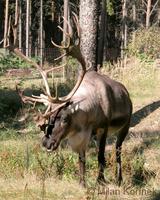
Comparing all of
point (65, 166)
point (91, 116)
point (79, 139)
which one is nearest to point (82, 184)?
point (79, 139)

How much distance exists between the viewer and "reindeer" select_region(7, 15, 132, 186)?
698 centimetres

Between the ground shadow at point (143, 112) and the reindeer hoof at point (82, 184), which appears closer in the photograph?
the reindeer hoof at point (82, 184)

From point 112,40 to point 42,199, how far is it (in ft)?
170

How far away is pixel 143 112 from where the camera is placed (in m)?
Result: 13.2

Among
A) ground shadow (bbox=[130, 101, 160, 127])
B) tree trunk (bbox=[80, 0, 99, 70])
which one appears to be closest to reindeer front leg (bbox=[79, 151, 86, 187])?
tree trunk (bbox=[80, 0, 99, 70])

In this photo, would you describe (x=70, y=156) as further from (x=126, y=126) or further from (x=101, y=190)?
(x=101, y=190)

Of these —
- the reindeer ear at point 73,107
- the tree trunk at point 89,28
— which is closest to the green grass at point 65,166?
the reindeer ear at point 73,107

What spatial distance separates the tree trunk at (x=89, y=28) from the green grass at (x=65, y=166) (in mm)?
1838

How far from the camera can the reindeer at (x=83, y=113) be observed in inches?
275

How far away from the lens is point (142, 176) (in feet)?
28.3

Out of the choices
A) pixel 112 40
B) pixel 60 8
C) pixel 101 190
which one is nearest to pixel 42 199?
pixel 101 190

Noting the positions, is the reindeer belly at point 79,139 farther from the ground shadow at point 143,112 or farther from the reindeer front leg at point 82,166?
the ground shadow at point 143,112

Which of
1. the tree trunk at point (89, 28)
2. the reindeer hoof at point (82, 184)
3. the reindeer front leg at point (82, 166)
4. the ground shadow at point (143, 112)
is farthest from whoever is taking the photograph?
the ground shadow at point (143, 112)

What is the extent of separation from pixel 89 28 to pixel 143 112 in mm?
2442
